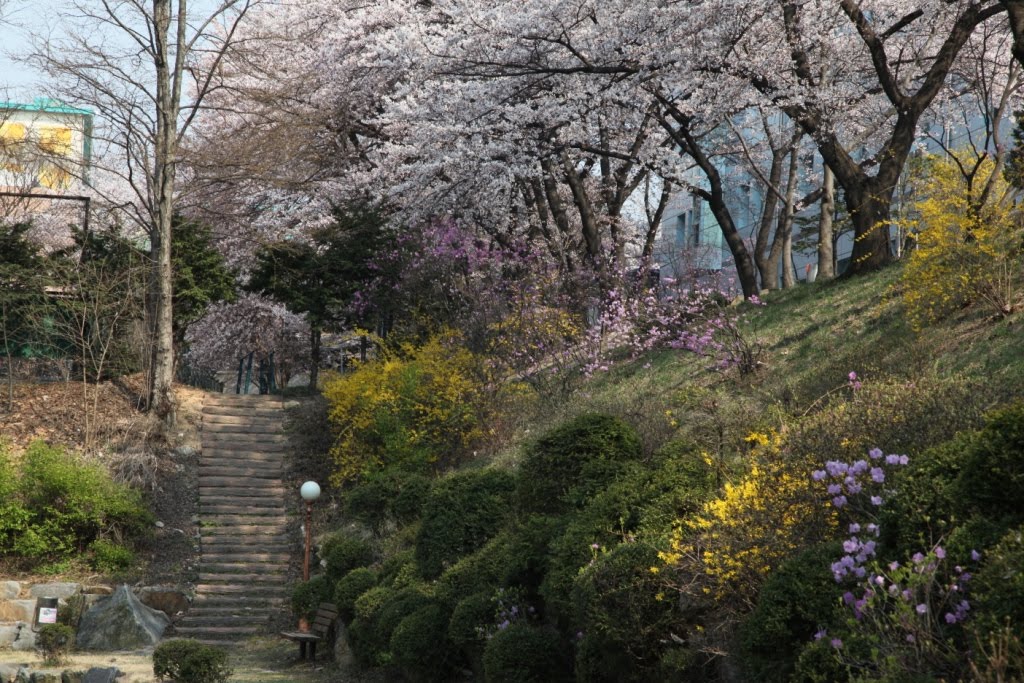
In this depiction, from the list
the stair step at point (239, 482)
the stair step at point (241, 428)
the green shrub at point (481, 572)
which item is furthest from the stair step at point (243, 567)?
the green shrub at point (481, 572)

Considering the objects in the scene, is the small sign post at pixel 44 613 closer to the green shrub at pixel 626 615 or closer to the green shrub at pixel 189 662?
the green shrub at pixel 189 662

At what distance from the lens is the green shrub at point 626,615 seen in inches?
266

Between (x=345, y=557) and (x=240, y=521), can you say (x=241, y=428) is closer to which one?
(x=240, y=521)

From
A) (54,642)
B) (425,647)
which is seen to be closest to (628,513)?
(425,647)

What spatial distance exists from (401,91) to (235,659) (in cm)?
1097

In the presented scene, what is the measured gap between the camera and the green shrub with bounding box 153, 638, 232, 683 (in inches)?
444

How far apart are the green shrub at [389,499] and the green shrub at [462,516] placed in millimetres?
2590

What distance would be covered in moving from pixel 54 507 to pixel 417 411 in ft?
18.7

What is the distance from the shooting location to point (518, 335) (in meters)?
16.9

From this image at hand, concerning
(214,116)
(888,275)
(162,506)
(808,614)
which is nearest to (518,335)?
(888,275)

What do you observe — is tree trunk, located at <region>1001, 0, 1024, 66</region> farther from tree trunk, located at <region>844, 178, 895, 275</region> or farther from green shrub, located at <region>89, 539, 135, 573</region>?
green shrub, located at <region>89, 539, 135, 573</region>

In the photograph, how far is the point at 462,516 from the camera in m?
11.2

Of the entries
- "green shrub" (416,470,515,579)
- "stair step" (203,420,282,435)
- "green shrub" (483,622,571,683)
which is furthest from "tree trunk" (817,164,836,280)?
"green shrub" (483,622,571,683)

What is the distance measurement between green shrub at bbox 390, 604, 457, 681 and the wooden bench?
3.64 metres
